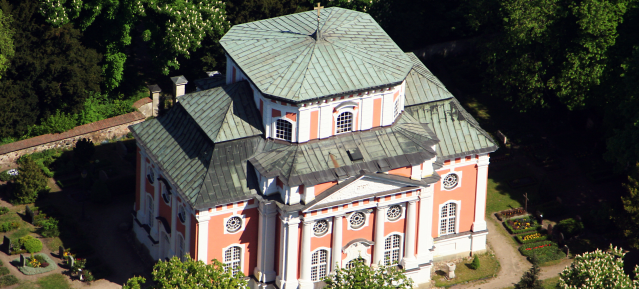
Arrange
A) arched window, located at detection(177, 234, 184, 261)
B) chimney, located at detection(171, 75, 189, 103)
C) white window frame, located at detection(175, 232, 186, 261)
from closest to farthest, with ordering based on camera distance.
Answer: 1. white window frame, located at detection(175, 232, 186, 261)
2. arched window, located at detection(177, 234, 184, 261)
3. chimney, located at detection(171, 75, 189, 103)

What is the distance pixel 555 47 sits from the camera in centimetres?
9269

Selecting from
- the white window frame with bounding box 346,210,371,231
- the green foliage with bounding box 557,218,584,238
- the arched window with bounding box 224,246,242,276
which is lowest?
the arched window with bounding box 224,246,242,276

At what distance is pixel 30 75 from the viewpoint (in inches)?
3656

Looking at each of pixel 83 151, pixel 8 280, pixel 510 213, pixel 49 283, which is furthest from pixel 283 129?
pixel 83 151

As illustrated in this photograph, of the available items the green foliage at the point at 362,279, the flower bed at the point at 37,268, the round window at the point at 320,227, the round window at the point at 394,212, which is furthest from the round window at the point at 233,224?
the flower bed at the point at 37,268

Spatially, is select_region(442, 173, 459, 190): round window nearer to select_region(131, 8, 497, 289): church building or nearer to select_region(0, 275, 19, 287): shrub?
select_region(131, 8, 497, 289): church building

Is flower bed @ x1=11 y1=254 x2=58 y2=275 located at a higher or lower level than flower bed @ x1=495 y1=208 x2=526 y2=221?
lower

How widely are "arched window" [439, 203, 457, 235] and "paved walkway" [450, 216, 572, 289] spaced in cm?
451

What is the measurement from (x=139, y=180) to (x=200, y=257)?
444 inches

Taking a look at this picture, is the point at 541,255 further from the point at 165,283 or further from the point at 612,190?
the point at 165,283

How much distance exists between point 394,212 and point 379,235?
2014 mm

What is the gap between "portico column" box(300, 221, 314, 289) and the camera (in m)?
74.7

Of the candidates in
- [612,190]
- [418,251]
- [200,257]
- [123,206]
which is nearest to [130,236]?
[123,206]

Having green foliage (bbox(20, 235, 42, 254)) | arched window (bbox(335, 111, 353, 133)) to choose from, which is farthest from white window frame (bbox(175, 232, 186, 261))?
arched window (bbox(335, 111, 353, 133))
